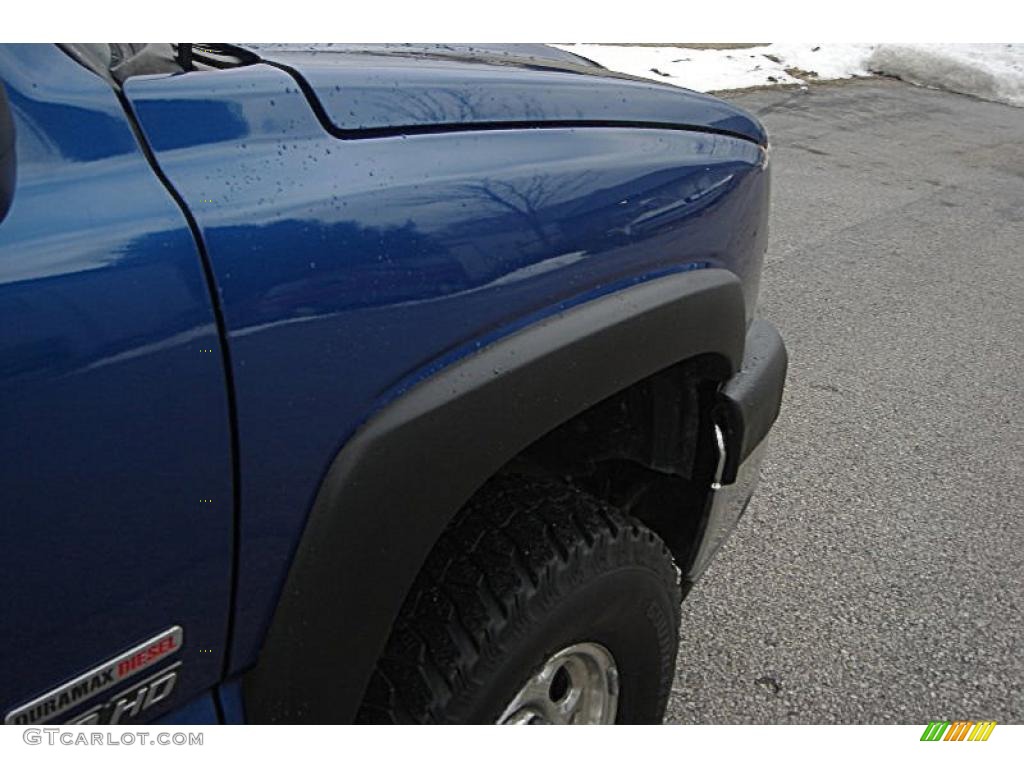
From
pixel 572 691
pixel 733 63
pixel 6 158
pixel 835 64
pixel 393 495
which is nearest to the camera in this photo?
pixel 6 158

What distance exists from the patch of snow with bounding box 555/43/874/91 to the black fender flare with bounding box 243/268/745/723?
714 centimetres

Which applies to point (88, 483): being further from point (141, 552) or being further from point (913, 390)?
point (913, 390)

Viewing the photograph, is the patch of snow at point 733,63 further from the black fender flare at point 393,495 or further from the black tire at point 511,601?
the black fender flare at point 393,495

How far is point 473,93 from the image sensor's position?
1549mm

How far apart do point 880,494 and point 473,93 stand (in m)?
2.43

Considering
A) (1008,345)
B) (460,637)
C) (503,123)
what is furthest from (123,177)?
(1008,345)

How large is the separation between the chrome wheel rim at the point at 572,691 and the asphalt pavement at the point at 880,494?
627 mm

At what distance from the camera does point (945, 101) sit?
1098 cm

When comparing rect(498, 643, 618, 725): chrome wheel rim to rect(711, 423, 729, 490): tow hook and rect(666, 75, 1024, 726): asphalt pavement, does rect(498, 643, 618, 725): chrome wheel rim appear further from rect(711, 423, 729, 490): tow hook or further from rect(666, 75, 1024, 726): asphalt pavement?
rect(666, 75, 1024, 726): asphalt pavement

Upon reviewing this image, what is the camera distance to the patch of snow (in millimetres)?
9258

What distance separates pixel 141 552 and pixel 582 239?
761 mm
